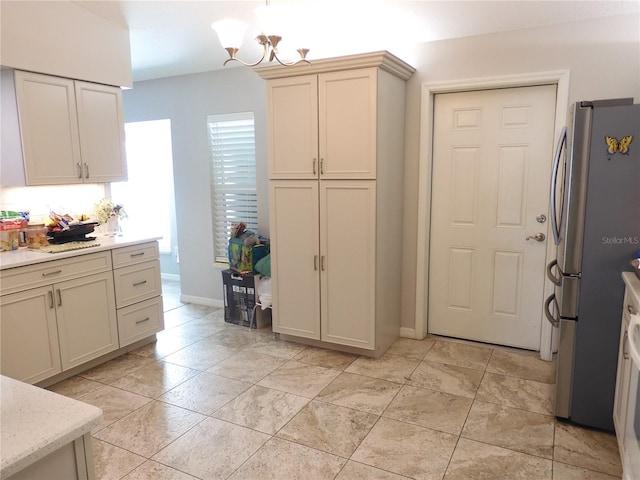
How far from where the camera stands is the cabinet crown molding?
3062 millimetres

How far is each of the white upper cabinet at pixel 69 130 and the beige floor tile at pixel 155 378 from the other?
1488 millimetres

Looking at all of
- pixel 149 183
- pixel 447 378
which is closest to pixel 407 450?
pixel 447 378

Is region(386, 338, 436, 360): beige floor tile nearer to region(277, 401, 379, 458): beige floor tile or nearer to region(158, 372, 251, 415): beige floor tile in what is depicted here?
region(277, 401, 379, 458): beige floor tile

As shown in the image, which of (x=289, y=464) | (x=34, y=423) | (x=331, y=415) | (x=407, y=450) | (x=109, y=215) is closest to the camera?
(x=34, y=423)

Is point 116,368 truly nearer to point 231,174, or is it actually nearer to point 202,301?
point 202,301

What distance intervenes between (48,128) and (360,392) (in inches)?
110

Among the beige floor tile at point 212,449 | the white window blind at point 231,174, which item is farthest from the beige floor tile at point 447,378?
the white window blind at point 231,174

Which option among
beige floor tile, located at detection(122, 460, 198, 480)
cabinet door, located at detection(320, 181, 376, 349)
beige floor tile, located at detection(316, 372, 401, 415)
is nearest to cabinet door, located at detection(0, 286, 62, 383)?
beige floor tile, located at detection(122, 460, 198, 480)

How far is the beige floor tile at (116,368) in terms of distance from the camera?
3.22m

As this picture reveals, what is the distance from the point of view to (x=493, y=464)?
2244 millimetres

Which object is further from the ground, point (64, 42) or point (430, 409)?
point (64, 42)

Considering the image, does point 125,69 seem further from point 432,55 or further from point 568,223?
point 568,223

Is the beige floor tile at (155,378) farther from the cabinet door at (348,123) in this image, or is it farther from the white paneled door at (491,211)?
the white paneled door at (491,211)

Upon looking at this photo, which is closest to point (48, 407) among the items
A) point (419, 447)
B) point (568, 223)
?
point (419, 447)
